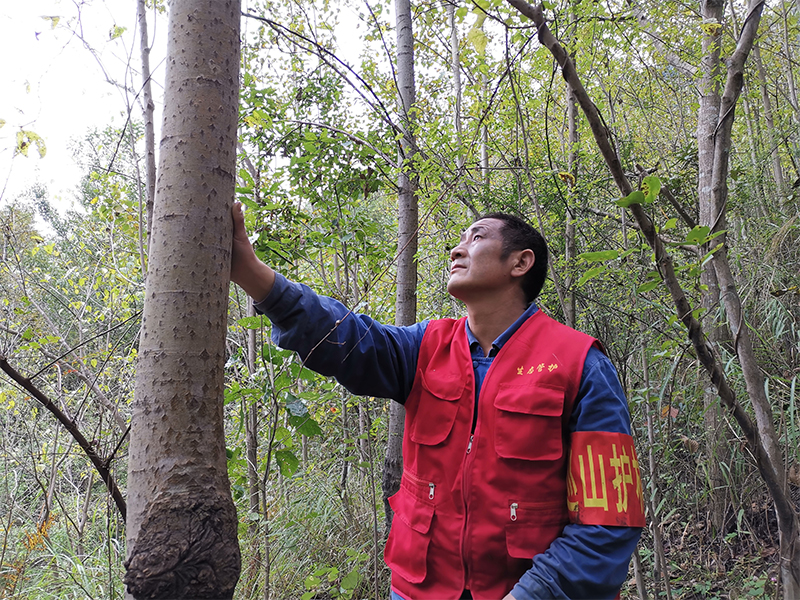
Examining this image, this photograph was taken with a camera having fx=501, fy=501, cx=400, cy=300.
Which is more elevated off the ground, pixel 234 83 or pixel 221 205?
pixel 234 83

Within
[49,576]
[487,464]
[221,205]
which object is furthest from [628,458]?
[49,576]

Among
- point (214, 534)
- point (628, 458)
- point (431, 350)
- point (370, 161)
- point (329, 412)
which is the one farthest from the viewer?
point (329, 412)

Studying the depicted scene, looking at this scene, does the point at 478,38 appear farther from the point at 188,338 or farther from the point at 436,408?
the point at 188,338

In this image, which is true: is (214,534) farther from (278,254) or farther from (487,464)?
(278,254)

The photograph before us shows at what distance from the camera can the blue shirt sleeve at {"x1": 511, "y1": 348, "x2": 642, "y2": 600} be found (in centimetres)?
126

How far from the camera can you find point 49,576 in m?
3.83

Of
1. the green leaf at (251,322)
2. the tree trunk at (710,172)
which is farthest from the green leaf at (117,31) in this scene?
the tree trunk at (710,172)

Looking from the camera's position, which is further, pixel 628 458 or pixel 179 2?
pixel 628 458

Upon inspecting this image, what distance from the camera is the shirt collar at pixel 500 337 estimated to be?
1685mm

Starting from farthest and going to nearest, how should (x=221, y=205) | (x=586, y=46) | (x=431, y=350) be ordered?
1. (x=586, y=46)
2. (x=431, y=350)
3. (x=221, y=205)

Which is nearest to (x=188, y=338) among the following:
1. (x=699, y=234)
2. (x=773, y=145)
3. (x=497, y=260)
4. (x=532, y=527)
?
(x=532, y=527)

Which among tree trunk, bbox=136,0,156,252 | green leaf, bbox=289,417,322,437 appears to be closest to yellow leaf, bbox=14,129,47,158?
tree trunk, bbox=136,0,156,252

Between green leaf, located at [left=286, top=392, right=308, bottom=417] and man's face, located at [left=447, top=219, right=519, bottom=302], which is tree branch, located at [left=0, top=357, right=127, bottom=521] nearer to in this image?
green leaf, located at [left=286, top=392, right=308, bottom=417]

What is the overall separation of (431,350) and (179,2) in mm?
1233
